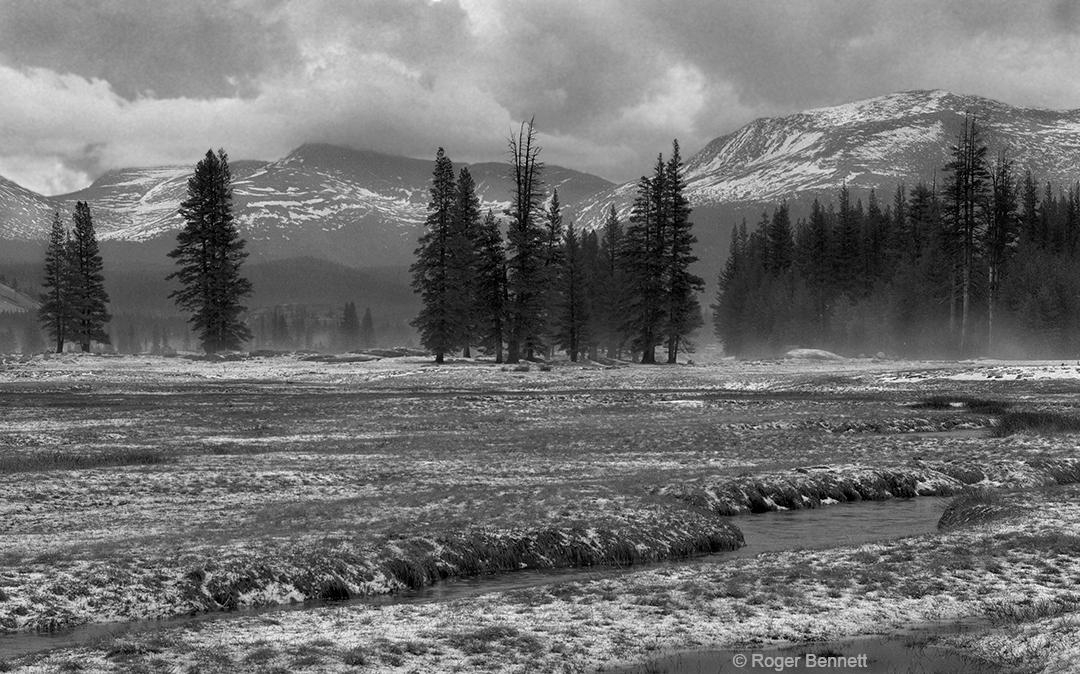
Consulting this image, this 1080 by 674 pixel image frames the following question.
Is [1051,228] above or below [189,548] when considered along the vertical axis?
above

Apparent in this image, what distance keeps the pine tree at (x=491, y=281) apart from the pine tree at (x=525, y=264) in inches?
25.5

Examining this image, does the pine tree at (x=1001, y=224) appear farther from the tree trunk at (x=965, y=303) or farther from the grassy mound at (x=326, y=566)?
the grassy mound at (x=326, y=566)

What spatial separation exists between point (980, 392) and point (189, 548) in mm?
41850

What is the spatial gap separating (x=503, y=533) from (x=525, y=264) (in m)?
55.9

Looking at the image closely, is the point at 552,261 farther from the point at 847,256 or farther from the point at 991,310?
the point at 847,256

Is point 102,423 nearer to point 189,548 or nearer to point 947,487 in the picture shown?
point 189,548

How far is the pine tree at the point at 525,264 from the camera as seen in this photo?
236 ft

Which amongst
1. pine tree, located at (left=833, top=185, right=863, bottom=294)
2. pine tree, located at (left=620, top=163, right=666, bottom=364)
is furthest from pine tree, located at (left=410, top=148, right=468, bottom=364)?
pine tree, located at (left=833, top=185, right=863, bottom=294)

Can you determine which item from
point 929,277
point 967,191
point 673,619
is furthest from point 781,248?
point 673,619

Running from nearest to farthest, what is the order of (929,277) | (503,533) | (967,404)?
(503,533) < (967,404) < (929,277)

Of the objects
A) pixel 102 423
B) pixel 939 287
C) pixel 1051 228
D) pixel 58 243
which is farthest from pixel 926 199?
pixel 102 423

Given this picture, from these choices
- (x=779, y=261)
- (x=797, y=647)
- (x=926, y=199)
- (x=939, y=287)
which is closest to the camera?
(x=797, y=647)

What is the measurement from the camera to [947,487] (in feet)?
79.2

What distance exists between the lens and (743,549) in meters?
18.1
